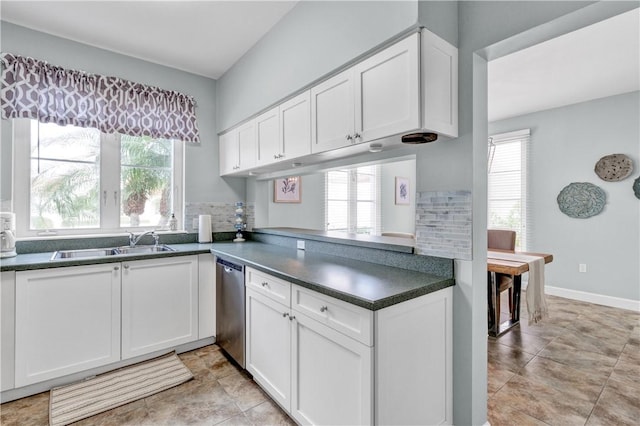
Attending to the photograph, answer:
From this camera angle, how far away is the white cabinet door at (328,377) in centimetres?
131

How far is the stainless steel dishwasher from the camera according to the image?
2262 mm

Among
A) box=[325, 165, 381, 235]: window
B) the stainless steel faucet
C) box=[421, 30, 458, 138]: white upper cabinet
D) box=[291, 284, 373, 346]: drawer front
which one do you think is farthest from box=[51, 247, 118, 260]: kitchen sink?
box=[325, 165, 381, 235]: window

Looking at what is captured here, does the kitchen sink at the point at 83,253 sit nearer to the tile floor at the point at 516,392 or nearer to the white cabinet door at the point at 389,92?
the tile floor at the point at 516,392

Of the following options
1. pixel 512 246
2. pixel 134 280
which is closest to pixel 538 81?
pixel 512 246

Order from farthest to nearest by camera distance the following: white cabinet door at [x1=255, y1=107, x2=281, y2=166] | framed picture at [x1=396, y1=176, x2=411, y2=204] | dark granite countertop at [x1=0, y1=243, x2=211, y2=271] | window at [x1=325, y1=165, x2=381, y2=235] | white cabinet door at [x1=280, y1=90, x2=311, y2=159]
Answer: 1. framed picture at [x1=396, y1=176, x2=411, y2=204]
2. window at [x1=325, y1=165, x2=381, y2=235]
3. white cabinet door at [x1=255, y1=107, x2=281, y2=166]
4. white cabinet door at [x1=280, y1=90, x2=311, y2=159]
5. dark granite countertop at [x1=0, y1=243, x2=211, y2=271]

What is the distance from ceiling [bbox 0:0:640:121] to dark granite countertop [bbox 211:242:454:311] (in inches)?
71.3

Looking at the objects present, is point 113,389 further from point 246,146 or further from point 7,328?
point 246,146

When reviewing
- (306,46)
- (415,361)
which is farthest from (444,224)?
(306,46)

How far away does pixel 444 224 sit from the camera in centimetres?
167

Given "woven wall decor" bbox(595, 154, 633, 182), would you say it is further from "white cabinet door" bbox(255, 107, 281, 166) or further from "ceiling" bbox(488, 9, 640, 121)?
"white cabinet door" bbox(255, 107, 281, 166)

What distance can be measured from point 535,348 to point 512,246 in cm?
117

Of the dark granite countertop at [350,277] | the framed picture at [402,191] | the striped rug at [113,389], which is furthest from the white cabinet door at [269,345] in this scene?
the framed picture at [402,191]

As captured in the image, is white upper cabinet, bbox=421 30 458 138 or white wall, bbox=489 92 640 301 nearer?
white upper cabinet, bbox=421 30 458 138

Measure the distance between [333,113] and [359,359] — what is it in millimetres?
1378
